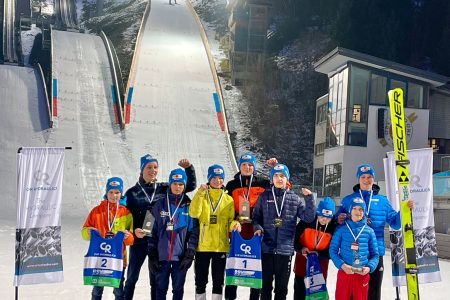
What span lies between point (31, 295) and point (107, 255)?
1.29 m

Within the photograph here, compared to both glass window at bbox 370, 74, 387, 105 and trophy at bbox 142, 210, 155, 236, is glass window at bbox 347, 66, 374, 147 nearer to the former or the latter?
glass window at bbox 370, 74, 387, 105

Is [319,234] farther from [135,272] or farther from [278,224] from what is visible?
[135,272]

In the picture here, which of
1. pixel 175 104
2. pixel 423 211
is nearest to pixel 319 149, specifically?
pixel 175 104

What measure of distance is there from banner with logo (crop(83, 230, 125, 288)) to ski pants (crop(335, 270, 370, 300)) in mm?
2049

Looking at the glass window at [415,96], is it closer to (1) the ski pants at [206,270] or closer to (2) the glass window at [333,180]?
(2) the glass window at [333,180]

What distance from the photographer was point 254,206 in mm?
5277

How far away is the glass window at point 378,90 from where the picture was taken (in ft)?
68.8

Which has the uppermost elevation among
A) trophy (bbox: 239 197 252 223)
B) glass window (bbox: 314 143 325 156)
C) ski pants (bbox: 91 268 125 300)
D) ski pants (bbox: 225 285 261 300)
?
glass window (bbox: 314 143 325 156)

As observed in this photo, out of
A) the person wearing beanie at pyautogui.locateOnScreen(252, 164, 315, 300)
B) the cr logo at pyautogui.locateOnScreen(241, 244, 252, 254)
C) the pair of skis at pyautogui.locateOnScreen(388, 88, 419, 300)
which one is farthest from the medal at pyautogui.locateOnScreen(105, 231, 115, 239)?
the pair of skis at pyautogui.locateOnScreen(388, 88, 419, 300)

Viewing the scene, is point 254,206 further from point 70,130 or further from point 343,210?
point 70,130

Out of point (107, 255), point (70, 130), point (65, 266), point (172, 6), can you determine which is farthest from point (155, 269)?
point (172, 6)

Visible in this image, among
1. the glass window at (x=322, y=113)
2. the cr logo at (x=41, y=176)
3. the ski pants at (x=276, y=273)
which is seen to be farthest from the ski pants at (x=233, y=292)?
the glass window at (x=322, y=113)

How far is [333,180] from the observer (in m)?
21.6

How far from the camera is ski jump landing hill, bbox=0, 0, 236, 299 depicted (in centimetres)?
1736
